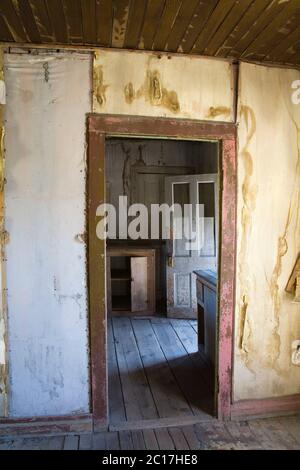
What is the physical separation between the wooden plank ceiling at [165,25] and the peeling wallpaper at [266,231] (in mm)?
307

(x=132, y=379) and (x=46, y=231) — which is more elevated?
(x=46, y=231)

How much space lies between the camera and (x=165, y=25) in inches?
81.2

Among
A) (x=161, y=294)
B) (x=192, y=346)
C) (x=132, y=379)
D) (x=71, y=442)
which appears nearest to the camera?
(x=71, y=442)

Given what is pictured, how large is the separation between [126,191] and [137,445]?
3983mm

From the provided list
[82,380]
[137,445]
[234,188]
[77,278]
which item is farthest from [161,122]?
[137,445]

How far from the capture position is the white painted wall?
2307mm

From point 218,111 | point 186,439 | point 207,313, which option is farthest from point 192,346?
point 218,111

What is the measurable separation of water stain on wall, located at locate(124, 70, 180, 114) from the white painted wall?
28cm

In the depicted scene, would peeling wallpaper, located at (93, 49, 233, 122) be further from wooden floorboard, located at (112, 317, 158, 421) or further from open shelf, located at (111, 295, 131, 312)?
open shelf, located at (111, 295, 131, 312)

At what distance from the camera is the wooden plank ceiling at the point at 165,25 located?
187cm

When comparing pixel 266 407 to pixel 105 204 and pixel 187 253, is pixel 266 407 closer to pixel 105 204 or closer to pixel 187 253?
pixel 105 204

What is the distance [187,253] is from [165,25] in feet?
10.6

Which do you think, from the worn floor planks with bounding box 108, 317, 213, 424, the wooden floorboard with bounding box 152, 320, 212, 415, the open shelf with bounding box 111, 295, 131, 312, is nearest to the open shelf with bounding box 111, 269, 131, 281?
the open shelf with bounding box 111, 295, 131, 312

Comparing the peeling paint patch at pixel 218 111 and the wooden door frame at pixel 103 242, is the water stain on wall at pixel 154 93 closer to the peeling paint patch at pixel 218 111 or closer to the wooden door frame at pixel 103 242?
the wooden door frame at pixel 103 242
